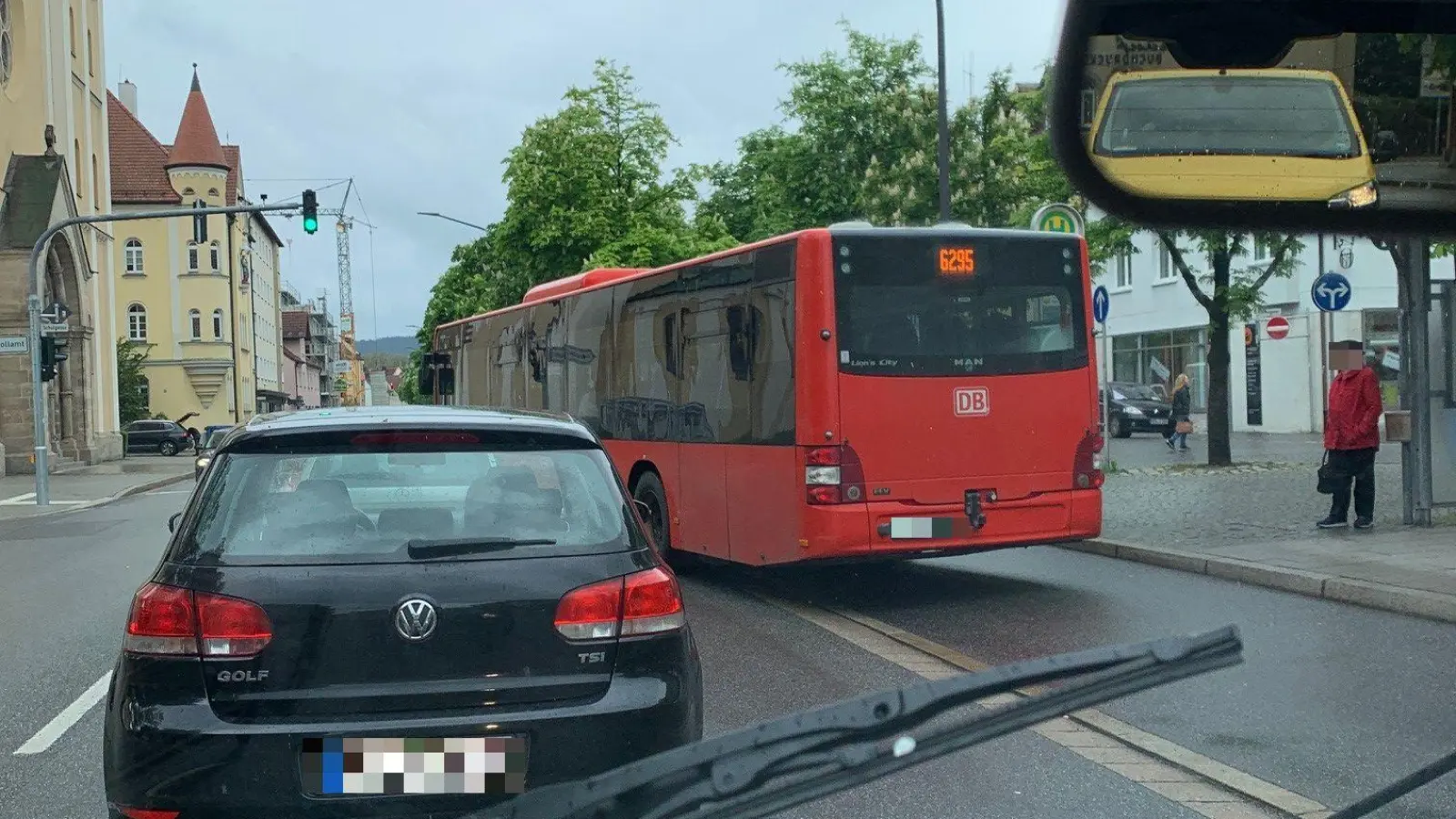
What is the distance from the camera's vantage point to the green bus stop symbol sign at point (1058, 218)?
16.1 metres

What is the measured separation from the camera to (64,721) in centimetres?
728

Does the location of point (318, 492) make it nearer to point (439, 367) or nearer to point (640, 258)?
point (439, 367)

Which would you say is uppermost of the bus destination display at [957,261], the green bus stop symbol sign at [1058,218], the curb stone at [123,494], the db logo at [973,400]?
the green bus stop symbol sign at [1058,218]

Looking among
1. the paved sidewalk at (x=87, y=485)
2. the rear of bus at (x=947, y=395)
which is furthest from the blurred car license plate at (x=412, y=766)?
the paved sidewalk at (x=87, y=485)

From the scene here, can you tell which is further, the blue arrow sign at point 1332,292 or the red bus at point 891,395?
the blue arrow sign at point 1332,292

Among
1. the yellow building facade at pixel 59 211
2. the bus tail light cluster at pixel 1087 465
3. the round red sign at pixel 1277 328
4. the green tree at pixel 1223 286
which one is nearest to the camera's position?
the bus tail light cluster at pixel 1087 465

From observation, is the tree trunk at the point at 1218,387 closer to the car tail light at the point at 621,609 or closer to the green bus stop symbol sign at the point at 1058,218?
the green bus stop symbol sign at the point at 1058,218

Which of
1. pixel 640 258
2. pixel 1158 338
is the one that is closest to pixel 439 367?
pixel 640 258

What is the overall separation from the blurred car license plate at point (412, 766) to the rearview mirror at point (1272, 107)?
2275mm

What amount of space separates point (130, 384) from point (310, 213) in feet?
155

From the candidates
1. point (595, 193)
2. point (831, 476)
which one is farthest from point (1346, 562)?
point (595, 193)

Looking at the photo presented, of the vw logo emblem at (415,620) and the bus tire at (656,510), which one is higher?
the vw logo emblem at (415,620)

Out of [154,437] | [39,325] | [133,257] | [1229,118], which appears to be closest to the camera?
[1229,118]

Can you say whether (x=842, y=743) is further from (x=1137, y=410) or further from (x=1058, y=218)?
(x=1137, y=410)
